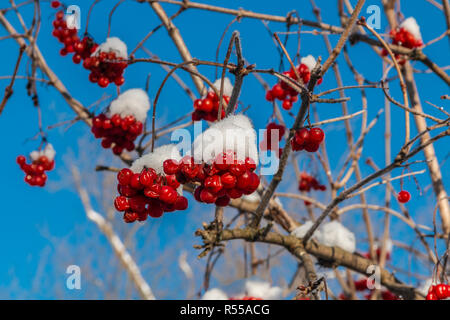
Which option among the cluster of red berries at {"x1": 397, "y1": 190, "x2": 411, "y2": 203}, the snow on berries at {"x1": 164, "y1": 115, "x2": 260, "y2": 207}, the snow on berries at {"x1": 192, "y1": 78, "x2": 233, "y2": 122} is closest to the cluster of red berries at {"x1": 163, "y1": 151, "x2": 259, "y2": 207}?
the snow on berries at {"x1": 164, "y1": 115, "x2": 260, "y2": 207}

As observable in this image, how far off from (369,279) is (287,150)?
1171 mm

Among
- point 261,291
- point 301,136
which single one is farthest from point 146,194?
point 261,291

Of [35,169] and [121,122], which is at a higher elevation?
[35,169]

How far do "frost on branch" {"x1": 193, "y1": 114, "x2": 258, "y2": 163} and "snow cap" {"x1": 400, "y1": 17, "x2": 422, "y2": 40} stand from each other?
1.87 metres

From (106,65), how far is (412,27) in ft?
5.88

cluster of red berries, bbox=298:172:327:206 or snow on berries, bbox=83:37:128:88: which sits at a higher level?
snow on berries, bbox=83:37:128:88

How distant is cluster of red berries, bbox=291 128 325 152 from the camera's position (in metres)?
1.46

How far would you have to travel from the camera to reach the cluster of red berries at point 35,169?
9.30 ft

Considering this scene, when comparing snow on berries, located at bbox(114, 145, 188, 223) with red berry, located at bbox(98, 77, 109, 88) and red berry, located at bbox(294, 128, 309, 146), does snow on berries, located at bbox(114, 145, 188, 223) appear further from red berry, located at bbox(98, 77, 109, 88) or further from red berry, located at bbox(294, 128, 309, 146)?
red berry, located at bbox(98, 77, 109, 88)

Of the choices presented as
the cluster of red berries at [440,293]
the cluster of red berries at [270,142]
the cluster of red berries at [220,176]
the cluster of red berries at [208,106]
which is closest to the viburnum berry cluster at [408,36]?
the cluster of red berries at [270,142]

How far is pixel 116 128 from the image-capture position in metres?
2.04

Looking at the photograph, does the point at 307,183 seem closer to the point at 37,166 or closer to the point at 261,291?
the point at 261,291

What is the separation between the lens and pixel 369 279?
235 cm
